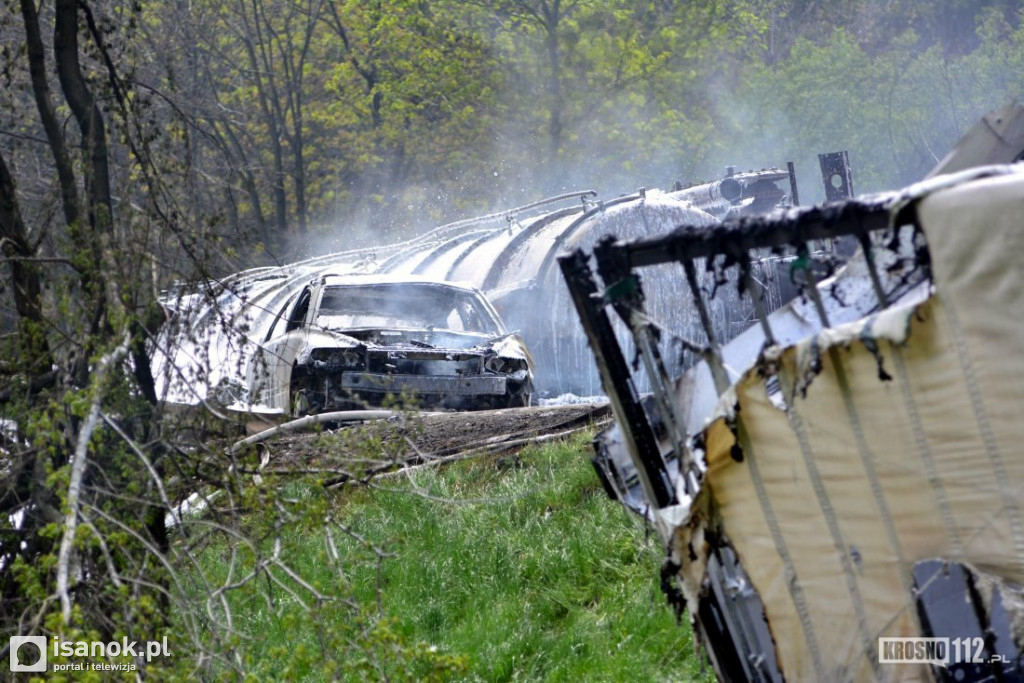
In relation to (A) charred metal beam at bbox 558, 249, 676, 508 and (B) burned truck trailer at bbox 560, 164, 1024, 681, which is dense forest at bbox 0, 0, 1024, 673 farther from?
(B) burned truck trailer at bbox 560, 164, 1024, 681

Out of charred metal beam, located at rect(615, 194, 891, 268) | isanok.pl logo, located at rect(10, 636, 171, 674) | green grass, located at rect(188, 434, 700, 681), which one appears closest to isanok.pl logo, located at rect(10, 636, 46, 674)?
isanok.pl logo, located at rect(10, 636, 171, 674)

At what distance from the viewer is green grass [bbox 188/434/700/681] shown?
174 inches

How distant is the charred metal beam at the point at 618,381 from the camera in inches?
118

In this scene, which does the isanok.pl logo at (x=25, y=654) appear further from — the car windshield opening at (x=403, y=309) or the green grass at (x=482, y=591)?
the car windshield opening at (x=403, y=309)

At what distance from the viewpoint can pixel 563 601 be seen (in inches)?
233

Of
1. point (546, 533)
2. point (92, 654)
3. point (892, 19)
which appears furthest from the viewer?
point (892, 19)

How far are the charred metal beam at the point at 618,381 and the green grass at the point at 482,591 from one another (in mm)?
1335

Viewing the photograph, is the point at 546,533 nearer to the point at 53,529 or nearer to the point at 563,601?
the point at 563,601

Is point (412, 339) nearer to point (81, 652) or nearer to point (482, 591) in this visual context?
point (482, 591)

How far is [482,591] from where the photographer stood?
621cm

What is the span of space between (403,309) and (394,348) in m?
1.56

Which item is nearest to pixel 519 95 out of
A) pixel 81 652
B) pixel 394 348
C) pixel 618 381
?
pixel 394 348

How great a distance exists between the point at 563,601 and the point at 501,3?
81.8ft

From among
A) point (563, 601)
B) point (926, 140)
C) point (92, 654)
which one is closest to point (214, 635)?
point (92, 654)
